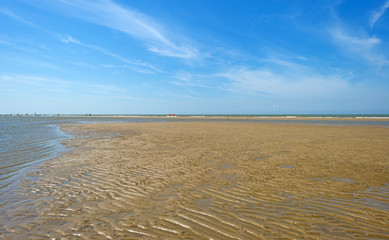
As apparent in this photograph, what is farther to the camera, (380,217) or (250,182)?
(250,182)

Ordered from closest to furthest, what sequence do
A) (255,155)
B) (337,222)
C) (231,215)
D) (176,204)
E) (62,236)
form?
(62,236)
(337,222)
(231,215)
(176,204)
(255,155)

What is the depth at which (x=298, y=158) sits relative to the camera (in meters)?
9.64

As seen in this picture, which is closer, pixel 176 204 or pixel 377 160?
pixel 176 204

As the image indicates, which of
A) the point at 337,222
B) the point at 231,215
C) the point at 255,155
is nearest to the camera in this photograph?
the point at 337,222

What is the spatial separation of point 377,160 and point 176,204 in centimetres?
976

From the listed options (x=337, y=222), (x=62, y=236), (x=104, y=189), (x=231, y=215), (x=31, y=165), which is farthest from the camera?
(x=31, y=165)

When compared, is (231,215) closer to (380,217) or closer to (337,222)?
(337,222)

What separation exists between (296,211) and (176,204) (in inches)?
106

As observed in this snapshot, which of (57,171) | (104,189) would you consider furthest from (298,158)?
(57,171)

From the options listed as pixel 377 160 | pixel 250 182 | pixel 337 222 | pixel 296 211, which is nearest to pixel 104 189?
pixel 250 182

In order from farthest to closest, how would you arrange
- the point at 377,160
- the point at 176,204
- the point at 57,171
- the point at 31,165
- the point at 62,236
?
the point at 377,160 → the point at 31,165 → the point at 57,171 → the point at 176,204 → the point at 62,236

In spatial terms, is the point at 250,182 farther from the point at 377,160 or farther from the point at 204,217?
the point at 377,160

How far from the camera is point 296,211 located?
435cm

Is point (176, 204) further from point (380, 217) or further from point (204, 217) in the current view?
point (380, 217)
